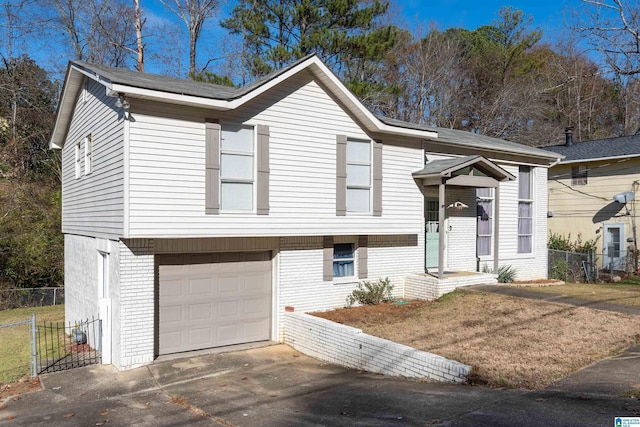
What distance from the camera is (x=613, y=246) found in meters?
21.2

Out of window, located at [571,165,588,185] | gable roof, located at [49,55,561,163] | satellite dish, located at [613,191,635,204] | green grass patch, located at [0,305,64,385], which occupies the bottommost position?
green grass patch, located at [0,305,64,385]

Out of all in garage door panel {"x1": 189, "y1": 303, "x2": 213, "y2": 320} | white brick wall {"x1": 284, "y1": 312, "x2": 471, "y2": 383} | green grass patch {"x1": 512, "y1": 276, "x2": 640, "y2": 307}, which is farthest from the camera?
green grass patch {"x1": 512, "y1": 276, "x2": 640, "y2": 307}

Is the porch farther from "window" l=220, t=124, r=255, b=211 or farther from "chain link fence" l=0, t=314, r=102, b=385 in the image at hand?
"chain link fence" l=0, t=314, r=102, b=385

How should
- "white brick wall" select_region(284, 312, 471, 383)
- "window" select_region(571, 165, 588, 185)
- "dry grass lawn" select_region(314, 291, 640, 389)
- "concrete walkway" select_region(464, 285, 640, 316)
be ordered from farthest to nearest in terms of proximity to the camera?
"window" select_region(571, 165, 588, 185) → "concrete walkway" select_region(464, 285, 640, 316) → "white brick wall" select_region(284, 312, 471, 383) → "dry grass lawn" select_region(314, 291, 640, 389)

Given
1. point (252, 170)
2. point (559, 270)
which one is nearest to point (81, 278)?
point (252, 170)

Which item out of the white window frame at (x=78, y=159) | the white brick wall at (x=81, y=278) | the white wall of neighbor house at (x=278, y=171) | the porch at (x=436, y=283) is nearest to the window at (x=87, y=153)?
the white window frame at (x=78, y=159)

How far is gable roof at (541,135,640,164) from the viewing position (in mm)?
20453

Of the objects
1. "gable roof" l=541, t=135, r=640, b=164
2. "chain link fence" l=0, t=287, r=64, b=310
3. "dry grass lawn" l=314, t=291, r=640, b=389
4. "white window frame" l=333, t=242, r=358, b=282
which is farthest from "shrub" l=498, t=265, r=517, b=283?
"chain link fence" l=0, t=287, r=64, b=310

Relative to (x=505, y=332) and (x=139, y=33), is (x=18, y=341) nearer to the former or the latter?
(x=505, y=332)

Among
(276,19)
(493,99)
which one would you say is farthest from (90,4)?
(493,99)

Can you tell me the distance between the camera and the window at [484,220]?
1636 cm

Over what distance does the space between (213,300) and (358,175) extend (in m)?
4.70

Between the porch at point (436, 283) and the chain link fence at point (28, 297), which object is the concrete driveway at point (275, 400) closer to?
the porch at point (436, 283)

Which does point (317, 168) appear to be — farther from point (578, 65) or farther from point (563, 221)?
point (578, 65)
